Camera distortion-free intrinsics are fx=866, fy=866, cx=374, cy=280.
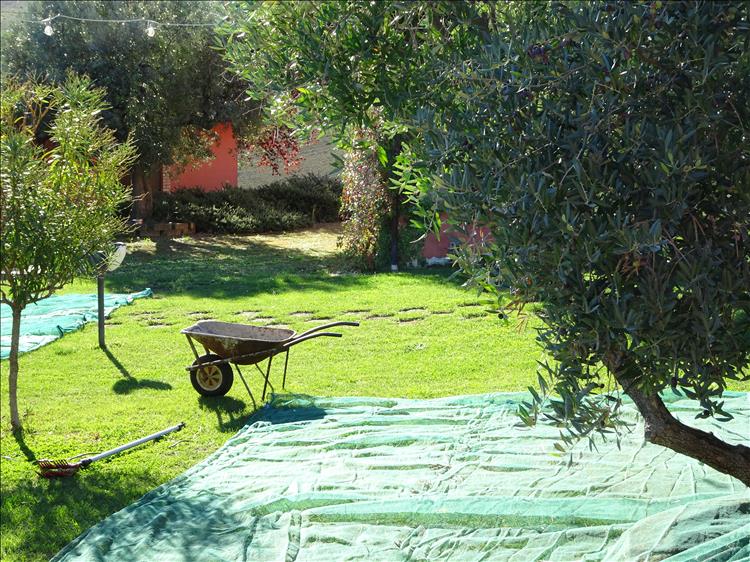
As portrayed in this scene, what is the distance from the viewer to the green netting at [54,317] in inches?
407

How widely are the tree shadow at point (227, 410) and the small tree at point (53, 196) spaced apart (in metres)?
1.52

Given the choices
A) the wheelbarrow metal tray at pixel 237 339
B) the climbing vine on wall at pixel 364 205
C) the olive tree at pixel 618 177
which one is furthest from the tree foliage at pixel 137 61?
the olive tree at pixel 618 177

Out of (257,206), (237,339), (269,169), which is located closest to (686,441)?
(237,339)

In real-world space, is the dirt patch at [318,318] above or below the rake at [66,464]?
above

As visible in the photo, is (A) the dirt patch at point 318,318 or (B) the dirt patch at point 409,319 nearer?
(B) the dirt patch at point 409,319

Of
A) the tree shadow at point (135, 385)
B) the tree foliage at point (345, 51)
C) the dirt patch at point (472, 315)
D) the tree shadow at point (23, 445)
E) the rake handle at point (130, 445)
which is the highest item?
the tree foliage at point (345, 51)

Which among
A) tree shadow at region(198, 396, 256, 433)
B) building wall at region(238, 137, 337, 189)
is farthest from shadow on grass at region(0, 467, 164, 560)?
building wall at region(238, 137, 337, 189)

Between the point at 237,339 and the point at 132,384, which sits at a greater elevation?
the point at 237,339

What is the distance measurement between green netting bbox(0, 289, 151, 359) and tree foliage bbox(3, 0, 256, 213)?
5063 mm

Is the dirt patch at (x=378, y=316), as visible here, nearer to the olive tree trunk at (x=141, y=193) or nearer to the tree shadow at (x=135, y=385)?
the tree shadow at (x=135, y=385)

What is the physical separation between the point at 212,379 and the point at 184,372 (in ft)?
4.06

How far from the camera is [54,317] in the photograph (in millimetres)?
11305

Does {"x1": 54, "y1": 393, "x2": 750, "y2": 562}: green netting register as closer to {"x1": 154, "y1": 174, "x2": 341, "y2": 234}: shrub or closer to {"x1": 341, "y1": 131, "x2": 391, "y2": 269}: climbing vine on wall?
{"x1": 341, "y1": 131, "x2": 391, "y2": 269}: climbing vine on wall

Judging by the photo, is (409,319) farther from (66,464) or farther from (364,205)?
(66,464)
